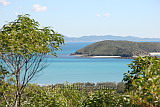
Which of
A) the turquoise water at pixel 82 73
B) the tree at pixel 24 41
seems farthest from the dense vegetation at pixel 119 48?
the tree at pixel 24 41

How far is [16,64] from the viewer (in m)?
4.72

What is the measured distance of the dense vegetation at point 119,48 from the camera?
78.2 m

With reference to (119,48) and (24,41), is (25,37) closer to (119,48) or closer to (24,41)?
(24,41)

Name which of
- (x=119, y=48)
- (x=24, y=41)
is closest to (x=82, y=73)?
(x=119, y=48)

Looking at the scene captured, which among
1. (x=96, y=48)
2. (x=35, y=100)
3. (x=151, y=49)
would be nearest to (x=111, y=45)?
(x=96, y=48)

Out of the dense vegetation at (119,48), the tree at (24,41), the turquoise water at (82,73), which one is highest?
the dense vegetation at (119,48)

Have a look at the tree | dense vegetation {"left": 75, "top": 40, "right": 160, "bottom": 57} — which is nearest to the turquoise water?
dense vegetation {"left": 75, "top": 40, "right": 160, "bottom": 57}

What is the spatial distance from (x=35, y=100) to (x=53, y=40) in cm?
157

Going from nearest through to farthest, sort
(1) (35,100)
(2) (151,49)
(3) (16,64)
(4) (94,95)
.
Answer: (3) (16,64), (4) (94,95), (1) (35,100), (2) (151,49)

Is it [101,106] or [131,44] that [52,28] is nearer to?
[101,106]

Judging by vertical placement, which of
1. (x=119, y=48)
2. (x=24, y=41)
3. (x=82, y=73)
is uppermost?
(x=119, y=48)

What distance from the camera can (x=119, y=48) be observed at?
80.4 m

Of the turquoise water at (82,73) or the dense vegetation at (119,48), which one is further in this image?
the dense vegetation at (119,48)

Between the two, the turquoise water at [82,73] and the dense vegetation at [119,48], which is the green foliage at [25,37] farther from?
the dense vegetation at [119,48]
